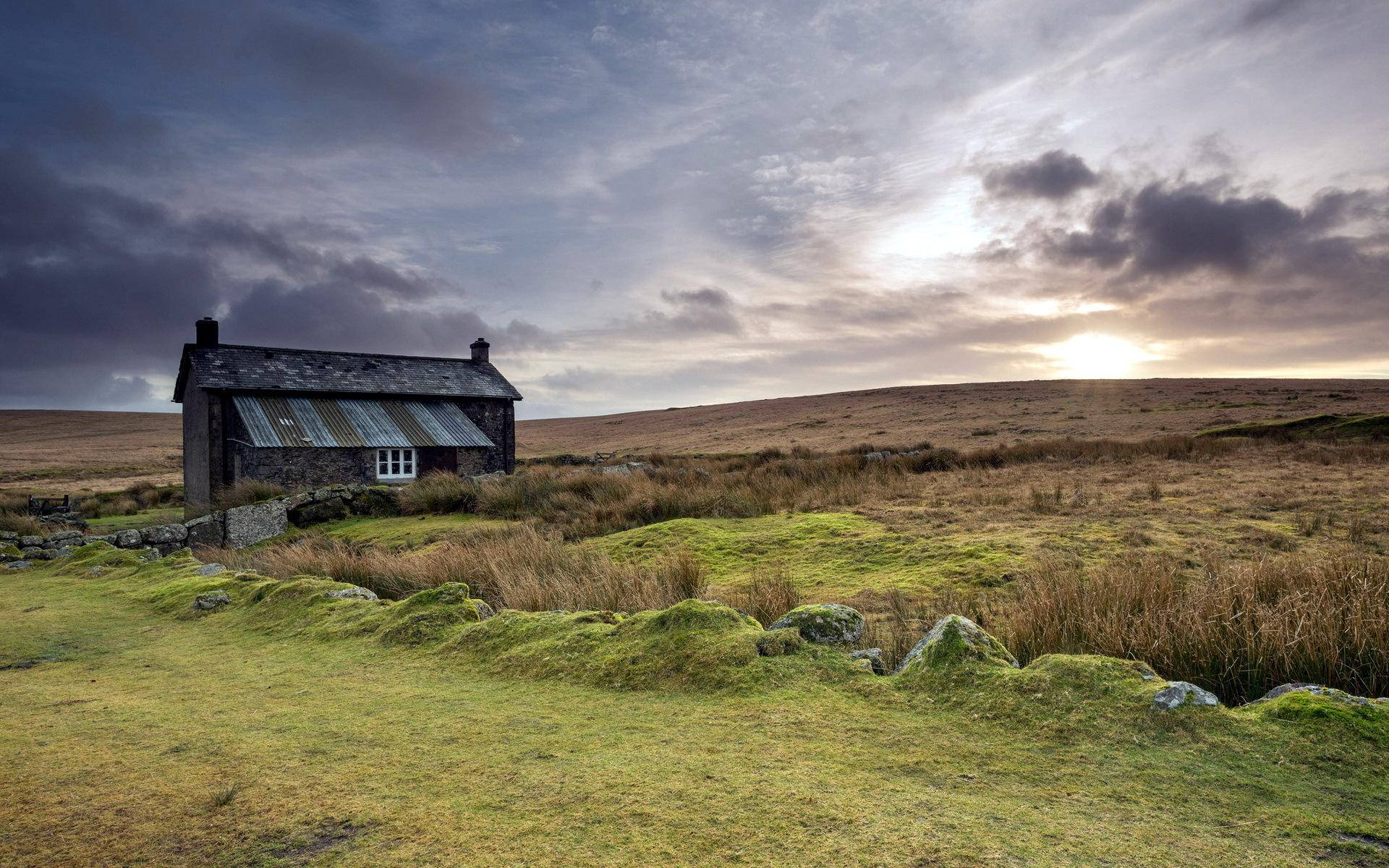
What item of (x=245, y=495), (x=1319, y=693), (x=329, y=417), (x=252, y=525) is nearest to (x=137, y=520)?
(x=245, y=495)

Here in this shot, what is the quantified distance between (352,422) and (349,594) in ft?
83.4

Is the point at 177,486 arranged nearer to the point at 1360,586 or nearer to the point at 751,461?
the point at 751,461

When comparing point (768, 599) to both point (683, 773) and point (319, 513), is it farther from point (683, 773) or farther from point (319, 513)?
point (319, 513)

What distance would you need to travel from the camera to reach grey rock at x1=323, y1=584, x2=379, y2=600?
6.88m

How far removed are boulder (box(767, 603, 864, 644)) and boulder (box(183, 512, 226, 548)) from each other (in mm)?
16690

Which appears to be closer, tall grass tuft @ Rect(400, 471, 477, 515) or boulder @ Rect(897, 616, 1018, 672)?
boulder @ Rect(897, 616, 1018, 672)

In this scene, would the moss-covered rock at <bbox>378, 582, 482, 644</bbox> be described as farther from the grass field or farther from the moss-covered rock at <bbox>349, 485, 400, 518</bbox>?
the grass field

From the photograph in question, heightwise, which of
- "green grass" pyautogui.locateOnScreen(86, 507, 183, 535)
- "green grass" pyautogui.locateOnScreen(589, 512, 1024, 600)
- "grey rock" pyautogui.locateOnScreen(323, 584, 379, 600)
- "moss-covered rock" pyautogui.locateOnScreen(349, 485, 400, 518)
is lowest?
"green grass" pyautogui.locateOnScreen(86, 507, 183, 535)

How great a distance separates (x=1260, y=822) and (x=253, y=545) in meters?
18.2

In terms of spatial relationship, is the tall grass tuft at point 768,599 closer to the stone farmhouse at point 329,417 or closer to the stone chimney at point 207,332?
the stone farmhouse at point 329,417

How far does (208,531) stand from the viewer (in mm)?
17562

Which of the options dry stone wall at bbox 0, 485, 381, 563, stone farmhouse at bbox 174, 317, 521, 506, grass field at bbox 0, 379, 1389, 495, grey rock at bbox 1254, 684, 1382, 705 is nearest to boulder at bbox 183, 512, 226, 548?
dry stone wall at bbox 0, 485, 381, 563

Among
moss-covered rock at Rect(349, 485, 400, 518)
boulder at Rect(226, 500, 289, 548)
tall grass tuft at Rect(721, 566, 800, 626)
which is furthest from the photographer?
moss-covered rock at Rect(349, 485, 400, 518)

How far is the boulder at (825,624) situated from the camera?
4891 mm
